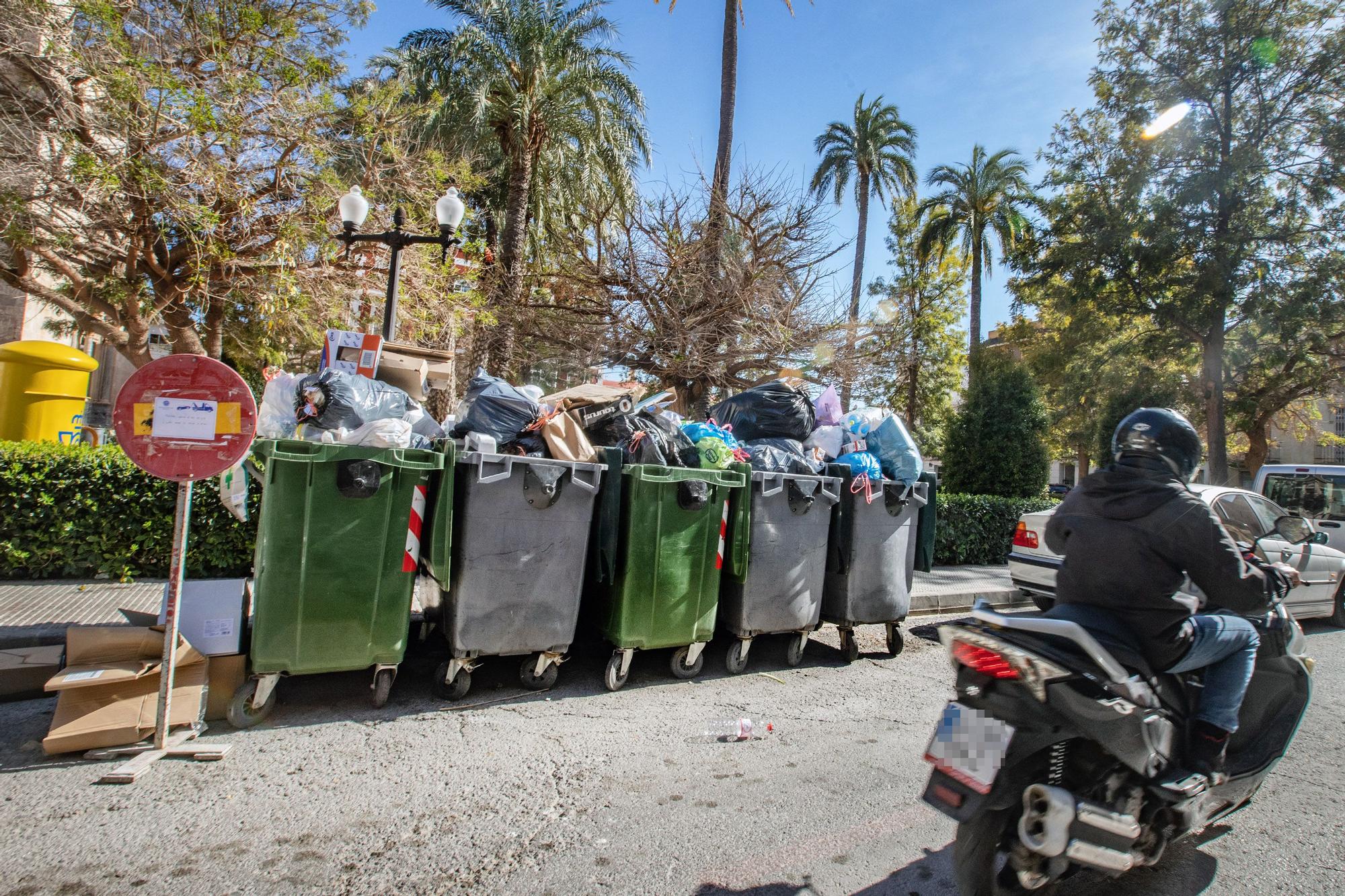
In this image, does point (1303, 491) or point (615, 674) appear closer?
point (615, 674)

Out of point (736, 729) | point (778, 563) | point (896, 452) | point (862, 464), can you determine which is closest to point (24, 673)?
point (736, 729)

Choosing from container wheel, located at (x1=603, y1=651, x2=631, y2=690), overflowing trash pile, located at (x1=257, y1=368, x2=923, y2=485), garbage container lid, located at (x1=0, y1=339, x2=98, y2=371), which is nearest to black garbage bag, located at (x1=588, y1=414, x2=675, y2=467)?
overflowing trash pile, located at (x1=257, y1=368, x2=923, y2=485)

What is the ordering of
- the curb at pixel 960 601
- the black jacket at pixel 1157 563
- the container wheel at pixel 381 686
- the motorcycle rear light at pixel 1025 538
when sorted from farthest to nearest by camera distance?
the curb at pixel 960 601 < the motorcycle rear light at pixel 1025 538 < the container wheel at pixel 381 686 < the black jacket at pixel 1157 563

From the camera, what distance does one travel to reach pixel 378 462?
390cm

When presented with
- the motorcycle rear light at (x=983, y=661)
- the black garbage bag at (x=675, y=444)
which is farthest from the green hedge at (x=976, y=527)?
the motorcycle rear light at (x=983, y=661)

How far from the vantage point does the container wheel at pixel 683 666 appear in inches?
192

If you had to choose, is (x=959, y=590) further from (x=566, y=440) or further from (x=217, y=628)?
(x=217, y=628)

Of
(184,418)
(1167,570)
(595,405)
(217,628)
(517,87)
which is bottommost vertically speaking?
(217,628)

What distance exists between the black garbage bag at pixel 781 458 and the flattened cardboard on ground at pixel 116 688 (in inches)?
139

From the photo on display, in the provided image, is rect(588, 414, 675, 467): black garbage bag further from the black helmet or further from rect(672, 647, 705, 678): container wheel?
the black helmet

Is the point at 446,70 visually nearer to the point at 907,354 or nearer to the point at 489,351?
the point at 489,351

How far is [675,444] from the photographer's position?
16.5 ft

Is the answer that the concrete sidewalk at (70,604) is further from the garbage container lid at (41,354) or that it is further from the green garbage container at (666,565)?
the garbage container lid at (41,354)

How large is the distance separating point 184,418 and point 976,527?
35.8 feet
